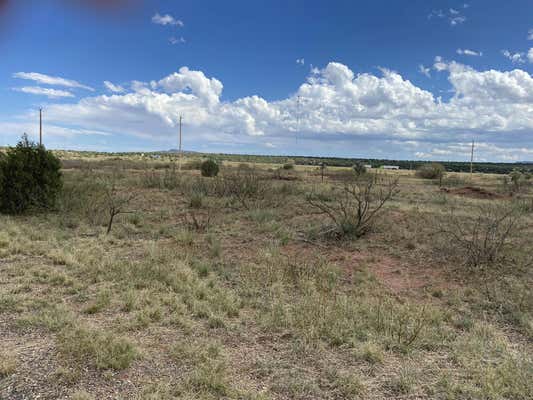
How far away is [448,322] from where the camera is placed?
5.46 m

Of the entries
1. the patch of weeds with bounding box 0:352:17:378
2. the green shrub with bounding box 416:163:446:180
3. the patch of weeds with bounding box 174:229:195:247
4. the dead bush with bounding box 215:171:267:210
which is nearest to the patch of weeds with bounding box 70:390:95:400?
the patch of weeds with bounding box 0:352:17:378

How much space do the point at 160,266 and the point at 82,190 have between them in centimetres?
1129

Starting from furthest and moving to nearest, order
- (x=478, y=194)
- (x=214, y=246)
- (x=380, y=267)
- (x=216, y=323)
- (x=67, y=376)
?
(x=478, y=194) < (x=214, y=246) < (x=380, y=267) < (x=216, y=323) < (x=67, y=376)

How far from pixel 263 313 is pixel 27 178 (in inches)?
449

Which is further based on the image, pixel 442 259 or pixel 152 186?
pixel 152 186

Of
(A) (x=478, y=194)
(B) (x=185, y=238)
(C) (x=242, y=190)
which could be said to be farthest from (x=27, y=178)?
(A) (x=478, y=194)

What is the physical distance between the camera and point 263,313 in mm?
5551

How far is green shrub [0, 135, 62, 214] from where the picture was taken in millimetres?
12914

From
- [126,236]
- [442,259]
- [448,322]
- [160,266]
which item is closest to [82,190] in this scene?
[126,236]

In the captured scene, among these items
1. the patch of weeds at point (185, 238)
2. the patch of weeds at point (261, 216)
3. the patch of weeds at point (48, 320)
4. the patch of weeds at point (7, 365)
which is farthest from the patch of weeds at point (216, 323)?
the patch of weeds at point (261, 216)

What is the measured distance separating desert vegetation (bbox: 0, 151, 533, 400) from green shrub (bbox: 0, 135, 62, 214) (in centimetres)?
198

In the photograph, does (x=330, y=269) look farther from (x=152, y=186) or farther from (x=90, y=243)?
(x=152, y=186)

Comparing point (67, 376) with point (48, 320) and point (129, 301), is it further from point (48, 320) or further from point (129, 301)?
point (129, 301)

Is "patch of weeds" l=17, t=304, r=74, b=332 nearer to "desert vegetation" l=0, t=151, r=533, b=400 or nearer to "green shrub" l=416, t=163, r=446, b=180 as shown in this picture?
"desert vegetation" l=0, t=151, r=533, b=400
